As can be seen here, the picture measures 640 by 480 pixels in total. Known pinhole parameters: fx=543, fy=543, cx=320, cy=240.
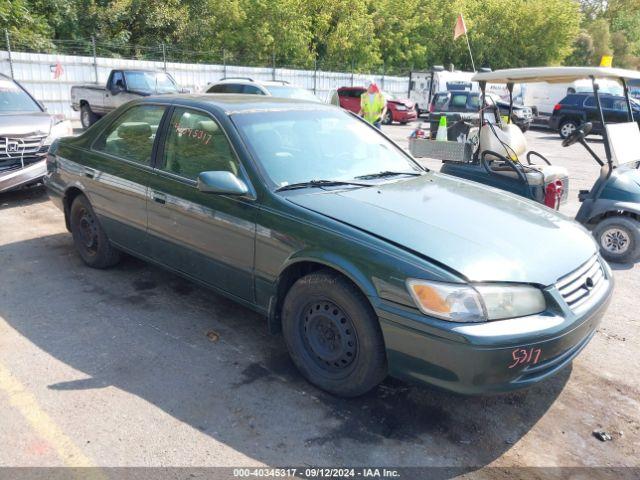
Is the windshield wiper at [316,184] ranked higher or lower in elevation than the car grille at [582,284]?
higher

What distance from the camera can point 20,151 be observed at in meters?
7.01

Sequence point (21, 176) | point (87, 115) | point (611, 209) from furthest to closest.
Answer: point (87, 115)
point (21, 176)
point (611, 209)

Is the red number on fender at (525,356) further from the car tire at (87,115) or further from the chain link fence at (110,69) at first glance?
the car tire at (87,115)

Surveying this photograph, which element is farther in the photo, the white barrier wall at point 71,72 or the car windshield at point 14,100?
the white barrier wall at point 71,72

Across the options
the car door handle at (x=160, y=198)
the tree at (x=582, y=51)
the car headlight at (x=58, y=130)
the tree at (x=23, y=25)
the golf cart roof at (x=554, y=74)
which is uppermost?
the tree at (x=582, y=51)

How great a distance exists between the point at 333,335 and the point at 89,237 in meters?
2.95

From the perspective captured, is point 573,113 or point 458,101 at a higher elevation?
point 458,101

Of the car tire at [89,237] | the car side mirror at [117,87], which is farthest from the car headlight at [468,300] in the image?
the car side mirror at [117,87]

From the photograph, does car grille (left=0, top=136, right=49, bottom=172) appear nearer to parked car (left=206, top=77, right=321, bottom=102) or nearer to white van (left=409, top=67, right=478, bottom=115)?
parked car (left=206, top=77, right=321, bottom=102)

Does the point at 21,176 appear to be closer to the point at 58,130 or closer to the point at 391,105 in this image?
the point at 58,130

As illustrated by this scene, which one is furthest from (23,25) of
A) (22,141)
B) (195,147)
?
(195,147)

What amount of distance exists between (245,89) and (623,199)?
27.1ft

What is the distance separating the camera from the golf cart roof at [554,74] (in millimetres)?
5281

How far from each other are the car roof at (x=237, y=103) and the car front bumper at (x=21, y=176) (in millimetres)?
3384
